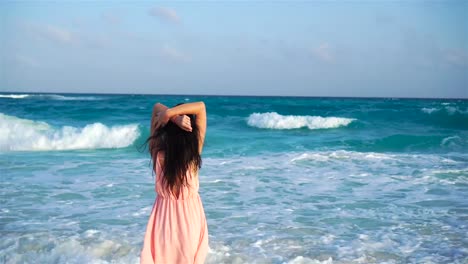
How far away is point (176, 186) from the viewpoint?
115 inches

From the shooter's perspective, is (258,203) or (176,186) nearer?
(176,186)

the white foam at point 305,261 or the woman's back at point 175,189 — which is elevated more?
the woman's back at point 175,189

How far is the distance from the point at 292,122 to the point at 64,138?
39.2 feet

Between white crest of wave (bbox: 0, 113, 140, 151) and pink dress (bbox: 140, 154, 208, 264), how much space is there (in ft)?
42.1

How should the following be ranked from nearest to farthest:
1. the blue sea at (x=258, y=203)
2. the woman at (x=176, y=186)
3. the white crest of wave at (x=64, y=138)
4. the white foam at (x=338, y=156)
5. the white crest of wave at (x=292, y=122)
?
the woman at (x=176, y=186)
the blue sea at (x=258, y=203)
the white foam at (x=338, y=156)
the white crest of wave at (x=64, y=138)
the white crest of wave at (x=292, y=122)

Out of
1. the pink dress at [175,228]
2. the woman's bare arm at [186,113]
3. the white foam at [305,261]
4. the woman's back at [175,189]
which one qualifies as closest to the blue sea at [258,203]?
the white foam at [305,261]

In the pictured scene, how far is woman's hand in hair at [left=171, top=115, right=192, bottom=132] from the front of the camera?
8.79 feet

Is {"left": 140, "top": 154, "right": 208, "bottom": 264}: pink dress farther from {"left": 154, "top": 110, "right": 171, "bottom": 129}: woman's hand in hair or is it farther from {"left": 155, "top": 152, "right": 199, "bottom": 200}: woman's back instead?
{"left": 154, "top": 110, "right": 171, "bottom": 129}: woman's hand in hair

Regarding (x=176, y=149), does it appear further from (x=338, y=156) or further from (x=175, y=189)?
(x=338, y=156)

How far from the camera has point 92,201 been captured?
749 centimetres

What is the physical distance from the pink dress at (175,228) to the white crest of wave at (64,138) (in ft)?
42.1

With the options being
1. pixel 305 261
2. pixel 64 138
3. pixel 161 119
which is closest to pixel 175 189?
pixel 161 119

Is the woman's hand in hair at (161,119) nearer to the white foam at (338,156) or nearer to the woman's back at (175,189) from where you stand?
the woman's back at (175,189)

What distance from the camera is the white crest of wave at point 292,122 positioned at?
2427 cm
